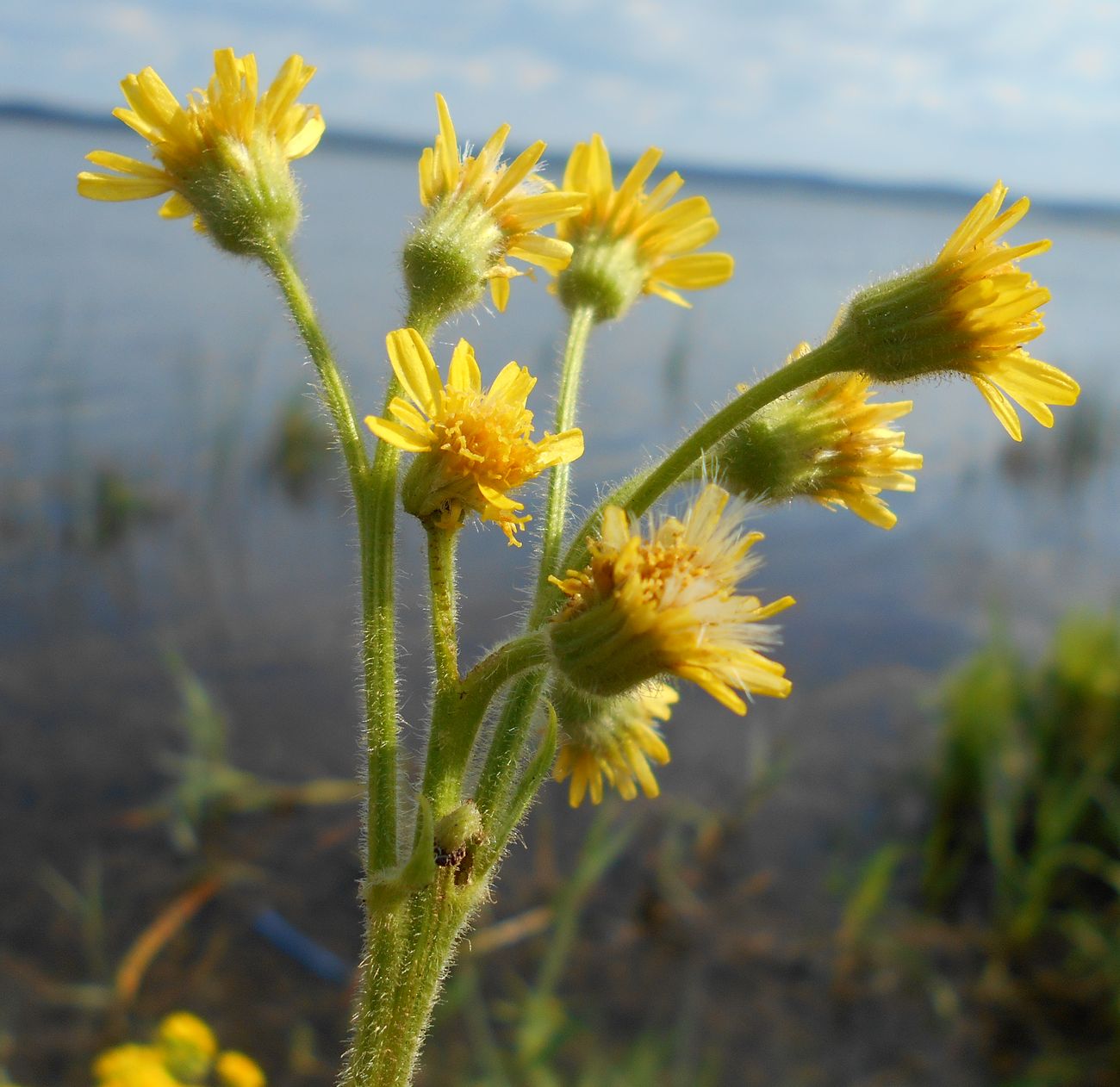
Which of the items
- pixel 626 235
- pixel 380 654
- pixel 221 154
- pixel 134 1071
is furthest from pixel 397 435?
pixel 134 1071

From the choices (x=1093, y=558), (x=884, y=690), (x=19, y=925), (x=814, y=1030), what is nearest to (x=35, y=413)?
(x=19, y=925)

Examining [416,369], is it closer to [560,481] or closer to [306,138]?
[560,481]

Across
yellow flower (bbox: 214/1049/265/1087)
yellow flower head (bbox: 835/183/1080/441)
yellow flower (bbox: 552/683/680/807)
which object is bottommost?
yellow flower (bbox: 214/1049/265/1087)

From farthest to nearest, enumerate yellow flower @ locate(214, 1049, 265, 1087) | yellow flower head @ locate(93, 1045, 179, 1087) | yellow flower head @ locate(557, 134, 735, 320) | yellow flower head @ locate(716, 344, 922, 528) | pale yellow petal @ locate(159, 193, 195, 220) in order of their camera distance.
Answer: yellow flower @ locate(214, 1049, 265, 1087)
yellow flower head @ locate(93, 1045, 179, 1087)
yellow flower head @ locate(557, 134, 735, 320)
pale yellow petal @ locate(159, 193, 195, 220)
yellow flower head @ locate(716, 344, 922, 528)

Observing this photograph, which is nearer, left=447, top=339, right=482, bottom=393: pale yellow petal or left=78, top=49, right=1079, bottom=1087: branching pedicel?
left=78, top=49, right=1079, bottom=1087: branching pedicel

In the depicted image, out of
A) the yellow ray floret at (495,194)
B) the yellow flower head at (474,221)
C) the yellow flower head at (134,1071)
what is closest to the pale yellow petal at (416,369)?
the yellow flower head at (474,221)

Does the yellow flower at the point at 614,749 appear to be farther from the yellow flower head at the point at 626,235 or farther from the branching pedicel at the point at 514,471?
the yellow flower head at the point at 626,235

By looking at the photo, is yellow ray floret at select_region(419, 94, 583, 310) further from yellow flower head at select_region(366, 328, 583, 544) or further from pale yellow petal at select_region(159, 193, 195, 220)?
pale yellow petal at select_region(159, 193, 195, 220)

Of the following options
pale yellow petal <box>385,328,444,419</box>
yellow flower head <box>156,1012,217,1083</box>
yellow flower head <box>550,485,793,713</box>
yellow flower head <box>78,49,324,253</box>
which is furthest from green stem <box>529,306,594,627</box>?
yellow flower head <box>156,1012,217,1083</box>
